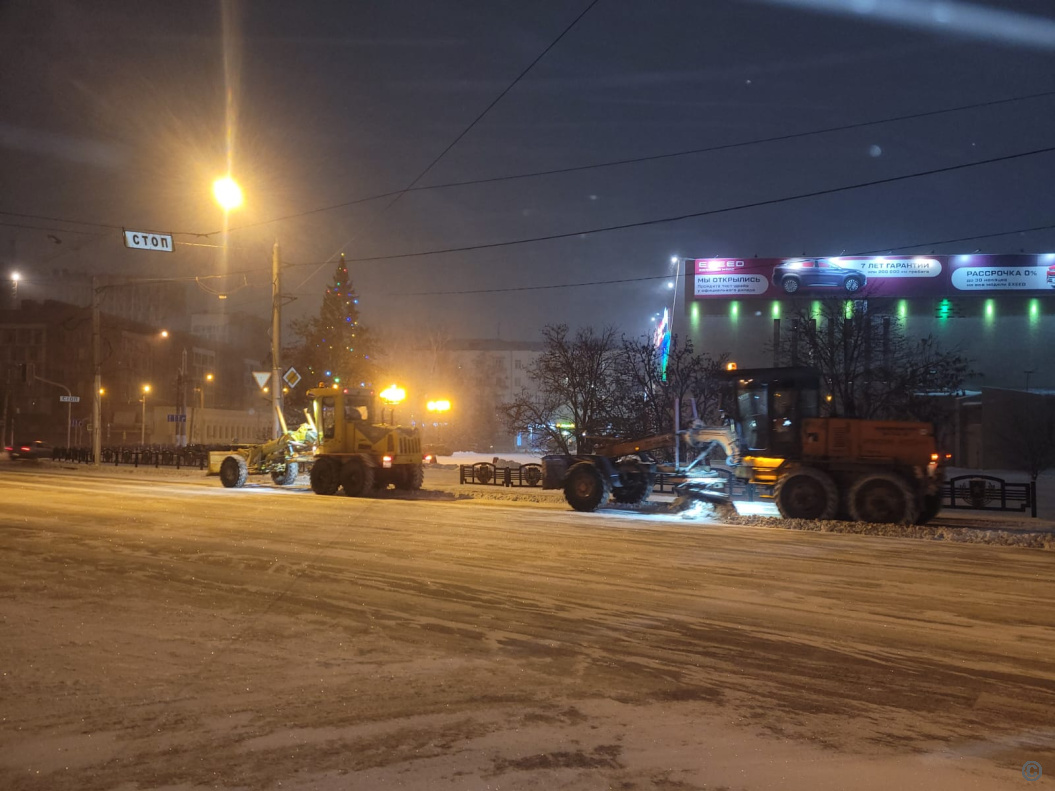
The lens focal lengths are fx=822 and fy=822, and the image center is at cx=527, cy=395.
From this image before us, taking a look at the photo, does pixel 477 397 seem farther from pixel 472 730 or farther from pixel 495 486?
pixel 472 730

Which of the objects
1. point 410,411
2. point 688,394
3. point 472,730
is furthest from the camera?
point 410,411

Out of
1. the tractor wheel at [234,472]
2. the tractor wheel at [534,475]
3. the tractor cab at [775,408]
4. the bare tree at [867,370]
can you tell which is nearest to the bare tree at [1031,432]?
the bare tree at [867,370]

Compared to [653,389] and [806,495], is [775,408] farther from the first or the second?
[653,389]

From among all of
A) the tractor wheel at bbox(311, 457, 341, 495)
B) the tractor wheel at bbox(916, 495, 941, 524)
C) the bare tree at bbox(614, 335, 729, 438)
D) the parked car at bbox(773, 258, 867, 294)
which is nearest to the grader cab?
the tractor wheel at bbox(311, 457, 341, 495)

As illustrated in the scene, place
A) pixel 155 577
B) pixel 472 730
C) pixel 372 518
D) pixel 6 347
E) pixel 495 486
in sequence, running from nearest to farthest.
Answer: pixel 472 730
pixel 155 577
pixel 372 518
pixel 495 486
pixel 6 347

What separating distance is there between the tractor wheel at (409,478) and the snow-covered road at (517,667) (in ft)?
36.8

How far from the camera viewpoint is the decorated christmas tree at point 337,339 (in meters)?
66.9

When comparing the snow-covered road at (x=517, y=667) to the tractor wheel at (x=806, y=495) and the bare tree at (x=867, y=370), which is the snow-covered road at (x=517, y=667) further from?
the bare tree at (x=867, y=370)

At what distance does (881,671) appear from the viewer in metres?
6.57

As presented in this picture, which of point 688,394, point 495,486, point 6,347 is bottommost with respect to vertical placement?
point 495,486

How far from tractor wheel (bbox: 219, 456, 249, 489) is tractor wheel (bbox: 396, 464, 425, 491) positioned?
17.5 ft

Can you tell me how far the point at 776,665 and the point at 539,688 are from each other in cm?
205

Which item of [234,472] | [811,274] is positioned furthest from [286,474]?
[811,274]

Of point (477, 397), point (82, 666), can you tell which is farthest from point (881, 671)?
point (477, 397)
